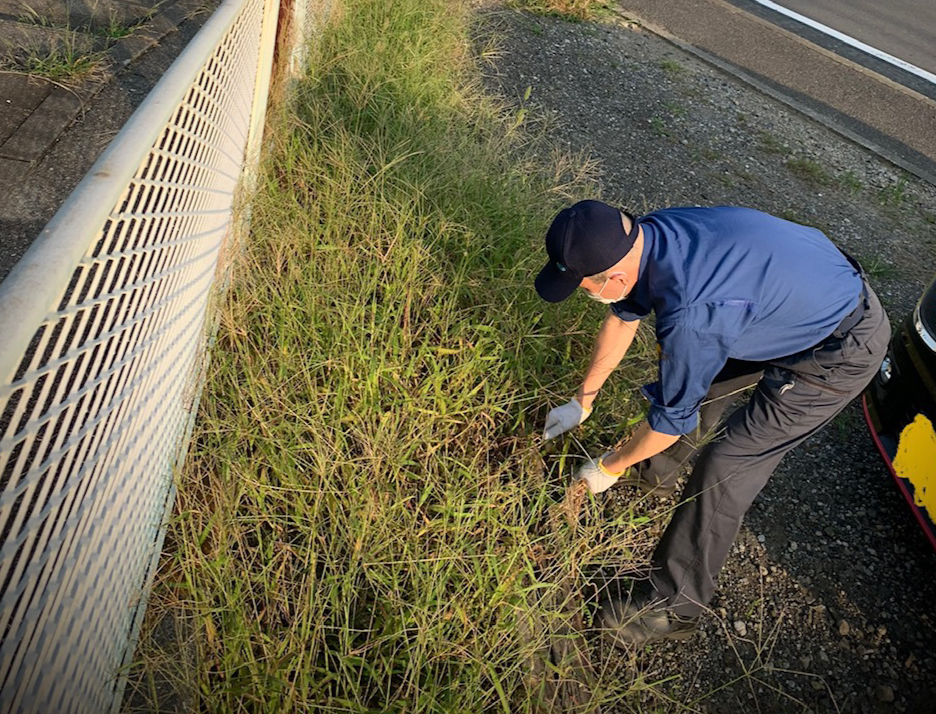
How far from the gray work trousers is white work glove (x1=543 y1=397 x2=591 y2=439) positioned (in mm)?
407

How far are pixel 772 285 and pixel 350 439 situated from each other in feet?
4.41

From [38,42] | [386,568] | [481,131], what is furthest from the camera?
[481,131]

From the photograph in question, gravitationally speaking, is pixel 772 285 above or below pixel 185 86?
below

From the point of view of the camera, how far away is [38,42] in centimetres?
328

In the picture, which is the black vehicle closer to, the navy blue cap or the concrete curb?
the navy blue cap

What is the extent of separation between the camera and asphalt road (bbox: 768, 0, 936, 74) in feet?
22.6

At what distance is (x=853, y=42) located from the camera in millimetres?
6855

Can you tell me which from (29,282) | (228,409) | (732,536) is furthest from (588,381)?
(29,282)

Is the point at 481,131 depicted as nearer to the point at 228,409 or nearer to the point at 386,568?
the point at 228,409

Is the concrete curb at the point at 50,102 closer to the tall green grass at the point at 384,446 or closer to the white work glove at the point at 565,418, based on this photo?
the tall green grass at the point at 384,446

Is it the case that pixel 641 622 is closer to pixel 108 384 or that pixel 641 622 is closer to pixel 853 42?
pixel 108 384

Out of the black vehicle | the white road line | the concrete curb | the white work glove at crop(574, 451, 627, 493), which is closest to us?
the white work glove at crop(574, 451, 627, 493)

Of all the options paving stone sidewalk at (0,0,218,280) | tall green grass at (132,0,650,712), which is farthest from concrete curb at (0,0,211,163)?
tall green grass at (132,0,650,712)

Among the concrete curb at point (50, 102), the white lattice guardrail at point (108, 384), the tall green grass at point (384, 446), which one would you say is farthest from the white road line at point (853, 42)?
the white lattice guardrail at point (108, 384)
